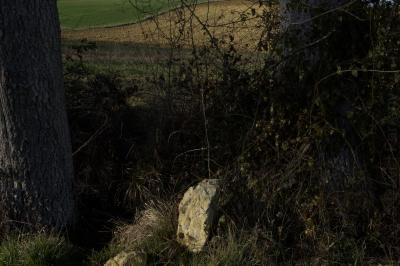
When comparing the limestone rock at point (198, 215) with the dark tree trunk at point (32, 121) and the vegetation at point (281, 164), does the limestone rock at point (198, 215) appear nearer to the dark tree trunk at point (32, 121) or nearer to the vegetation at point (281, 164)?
the vegetation at point (281, 164)

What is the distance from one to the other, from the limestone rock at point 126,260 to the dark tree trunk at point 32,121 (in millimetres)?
716

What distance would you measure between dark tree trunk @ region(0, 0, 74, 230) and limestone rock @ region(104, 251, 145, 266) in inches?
28.2

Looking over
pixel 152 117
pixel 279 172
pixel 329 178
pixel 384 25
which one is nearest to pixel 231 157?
pixel 279 172

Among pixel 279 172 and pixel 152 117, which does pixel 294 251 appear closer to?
pixel 279 172

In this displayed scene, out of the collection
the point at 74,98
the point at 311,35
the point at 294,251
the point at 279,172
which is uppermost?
the point at 311,35

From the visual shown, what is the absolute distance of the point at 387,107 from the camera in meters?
4.01

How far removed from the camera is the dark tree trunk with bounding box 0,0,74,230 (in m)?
4.08

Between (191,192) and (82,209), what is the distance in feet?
4.13

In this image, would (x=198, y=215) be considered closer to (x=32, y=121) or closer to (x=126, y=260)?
(x=126, y=260)

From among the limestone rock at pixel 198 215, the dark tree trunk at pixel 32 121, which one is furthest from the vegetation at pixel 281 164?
the dark tree trunk at pixel 32 121

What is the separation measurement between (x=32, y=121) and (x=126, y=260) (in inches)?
53.6

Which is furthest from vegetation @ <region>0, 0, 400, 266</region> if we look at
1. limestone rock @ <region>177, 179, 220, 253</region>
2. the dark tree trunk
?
the dark tree trunk

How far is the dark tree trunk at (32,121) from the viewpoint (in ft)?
13.4

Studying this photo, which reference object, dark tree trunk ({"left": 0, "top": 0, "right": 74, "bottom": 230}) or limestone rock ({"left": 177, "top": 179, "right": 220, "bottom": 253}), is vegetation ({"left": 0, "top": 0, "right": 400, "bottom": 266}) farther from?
dark tree trunk ({"left": 0, "top": 0, "right": 74, "bottom": 230})
